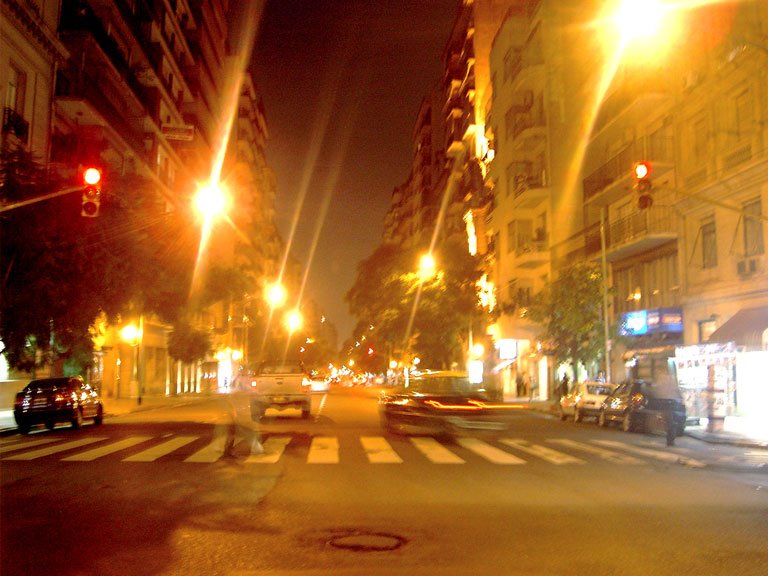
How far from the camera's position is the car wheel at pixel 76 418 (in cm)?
2350

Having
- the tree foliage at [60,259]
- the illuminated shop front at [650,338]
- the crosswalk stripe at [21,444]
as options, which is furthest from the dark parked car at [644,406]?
the tree foliage at [60,259]

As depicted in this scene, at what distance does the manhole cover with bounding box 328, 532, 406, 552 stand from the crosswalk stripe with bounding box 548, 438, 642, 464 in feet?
28.0

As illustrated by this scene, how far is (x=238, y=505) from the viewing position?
1005cm

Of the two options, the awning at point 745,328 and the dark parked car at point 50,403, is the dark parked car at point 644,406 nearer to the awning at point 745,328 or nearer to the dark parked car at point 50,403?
the awning at point 745,328

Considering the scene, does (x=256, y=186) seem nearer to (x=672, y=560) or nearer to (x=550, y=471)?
(x=550, y=471)

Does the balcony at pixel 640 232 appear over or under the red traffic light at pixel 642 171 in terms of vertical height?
over

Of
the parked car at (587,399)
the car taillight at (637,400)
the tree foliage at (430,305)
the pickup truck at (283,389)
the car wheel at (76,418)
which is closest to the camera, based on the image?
the car wheel at (76,418)

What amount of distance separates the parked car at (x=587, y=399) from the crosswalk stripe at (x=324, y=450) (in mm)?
11720

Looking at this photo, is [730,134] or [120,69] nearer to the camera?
[730,134]

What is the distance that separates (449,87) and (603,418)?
57575 mm

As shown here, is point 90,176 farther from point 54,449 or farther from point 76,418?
point 76,418

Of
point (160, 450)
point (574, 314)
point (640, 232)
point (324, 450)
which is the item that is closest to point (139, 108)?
point (574, 314)

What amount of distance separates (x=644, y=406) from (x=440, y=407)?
26.0 ft

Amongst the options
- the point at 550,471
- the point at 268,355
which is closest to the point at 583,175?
the point at 550,471
